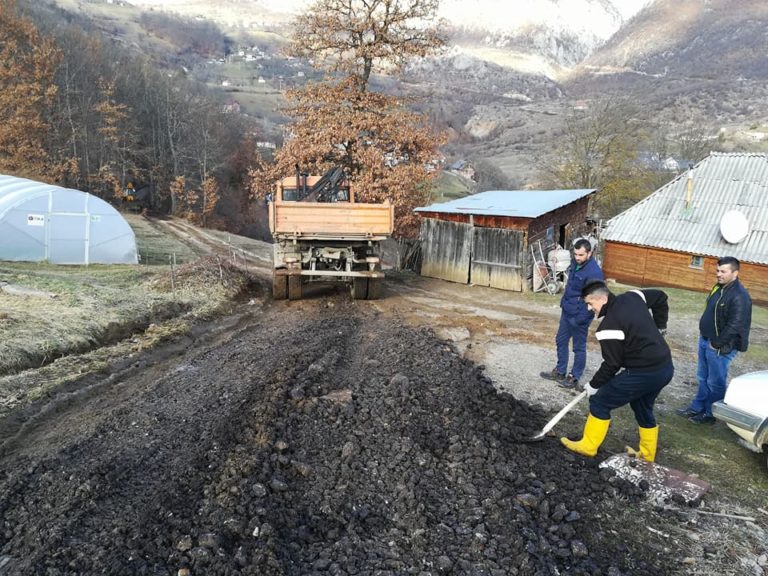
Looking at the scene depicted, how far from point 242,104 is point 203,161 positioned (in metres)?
49.5

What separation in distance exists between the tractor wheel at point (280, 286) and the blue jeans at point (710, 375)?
8544mm

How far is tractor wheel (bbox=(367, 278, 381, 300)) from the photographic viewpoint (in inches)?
486

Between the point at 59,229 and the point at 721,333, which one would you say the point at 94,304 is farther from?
the point at 721,333

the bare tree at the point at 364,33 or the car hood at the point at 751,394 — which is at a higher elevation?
the bare tree at the point at 364,33

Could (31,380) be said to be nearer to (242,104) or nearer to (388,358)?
(388,358)

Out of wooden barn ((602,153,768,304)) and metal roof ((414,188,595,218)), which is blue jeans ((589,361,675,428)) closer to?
metal roof ((414,188,595,218))

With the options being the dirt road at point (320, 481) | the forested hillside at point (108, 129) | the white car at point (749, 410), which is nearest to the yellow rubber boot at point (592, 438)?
the dirt road at point (320, 481)

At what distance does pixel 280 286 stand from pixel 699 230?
644 inches

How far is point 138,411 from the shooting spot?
5.75 metres

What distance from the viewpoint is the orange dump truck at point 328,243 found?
11094mm

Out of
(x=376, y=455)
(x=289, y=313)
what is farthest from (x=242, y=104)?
(x=376, y=455)

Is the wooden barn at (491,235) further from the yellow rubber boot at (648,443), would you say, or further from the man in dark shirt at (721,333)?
the yellow rubber boot at (648,443)

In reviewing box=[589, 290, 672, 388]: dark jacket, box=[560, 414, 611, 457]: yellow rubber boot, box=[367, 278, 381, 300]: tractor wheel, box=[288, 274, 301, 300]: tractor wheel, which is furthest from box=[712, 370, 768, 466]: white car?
box=[288, 274, 301, 300]: tractor wheel

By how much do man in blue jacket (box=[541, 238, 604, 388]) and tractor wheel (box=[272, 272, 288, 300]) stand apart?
6899mm
